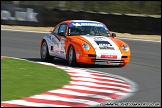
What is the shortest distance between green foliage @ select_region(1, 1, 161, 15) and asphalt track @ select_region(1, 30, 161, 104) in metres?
9.09

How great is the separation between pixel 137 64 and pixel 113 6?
19958 mm

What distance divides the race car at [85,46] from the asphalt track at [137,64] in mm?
285

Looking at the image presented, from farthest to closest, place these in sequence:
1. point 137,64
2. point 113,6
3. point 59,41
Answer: point 113,6
point 137,64
point 59,41

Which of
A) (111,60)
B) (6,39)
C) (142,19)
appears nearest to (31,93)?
(111,60)

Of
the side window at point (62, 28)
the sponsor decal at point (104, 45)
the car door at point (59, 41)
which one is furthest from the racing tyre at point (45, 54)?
the sponsor decal at point (104, 45)

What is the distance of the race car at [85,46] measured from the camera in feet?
42.0

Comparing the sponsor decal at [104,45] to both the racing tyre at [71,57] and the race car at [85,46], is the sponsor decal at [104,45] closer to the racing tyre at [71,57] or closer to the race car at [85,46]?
the race car at [85,46]

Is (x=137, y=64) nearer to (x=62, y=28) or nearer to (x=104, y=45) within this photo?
(x=104, y=45)

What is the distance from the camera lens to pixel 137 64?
14.2 meters

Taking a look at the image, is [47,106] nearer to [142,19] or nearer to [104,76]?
[104,76]

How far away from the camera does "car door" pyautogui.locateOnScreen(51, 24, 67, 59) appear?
13.7m

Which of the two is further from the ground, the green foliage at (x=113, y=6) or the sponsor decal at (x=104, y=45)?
the green foliage at (x=113, y=6)

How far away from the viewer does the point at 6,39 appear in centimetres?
2244

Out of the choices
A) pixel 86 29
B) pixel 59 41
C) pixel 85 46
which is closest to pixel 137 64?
pixel 86 29
